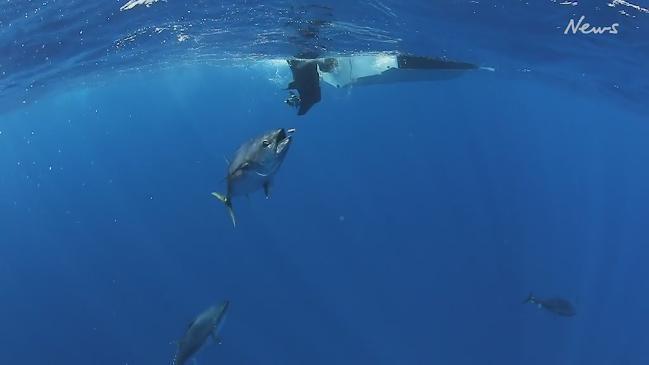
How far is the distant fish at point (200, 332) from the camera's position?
7.17 m

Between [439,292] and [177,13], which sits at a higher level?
[177,13]

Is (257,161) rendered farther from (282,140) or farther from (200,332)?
(200,332)

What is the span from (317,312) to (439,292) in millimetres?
9220

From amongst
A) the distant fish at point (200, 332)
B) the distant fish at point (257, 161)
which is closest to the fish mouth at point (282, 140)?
the distant fish at point (257, 161)

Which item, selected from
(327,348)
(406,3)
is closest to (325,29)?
(406,3)

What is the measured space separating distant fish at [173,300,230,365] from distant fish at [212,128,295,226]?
278 cm

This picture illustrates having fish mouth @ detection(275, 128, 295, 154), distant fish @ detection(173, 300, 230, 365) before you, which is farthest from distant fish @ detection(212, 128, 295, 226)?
distant fish @ detection(173, 300, 230, 365)

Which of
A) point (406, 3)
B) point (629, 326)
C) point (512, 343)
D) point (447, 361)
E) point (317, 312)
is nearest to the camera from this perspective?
point (406, 3)

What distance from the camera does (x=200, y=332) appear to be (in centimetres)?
727

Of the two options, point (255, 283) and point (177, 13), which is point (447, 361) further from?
point (177, 13)

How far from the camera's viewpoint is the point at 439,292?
3609 cm

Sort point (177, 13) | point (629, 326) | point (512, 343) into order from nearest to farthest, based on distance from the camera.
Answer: point (177, 13) → point (512, 343) → point (629, 326)

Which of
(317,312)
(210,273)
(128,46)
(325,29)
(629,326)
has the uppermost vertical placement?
(325,29)

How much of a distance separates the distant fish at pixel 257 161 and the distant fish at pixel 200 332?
9.12 feet
